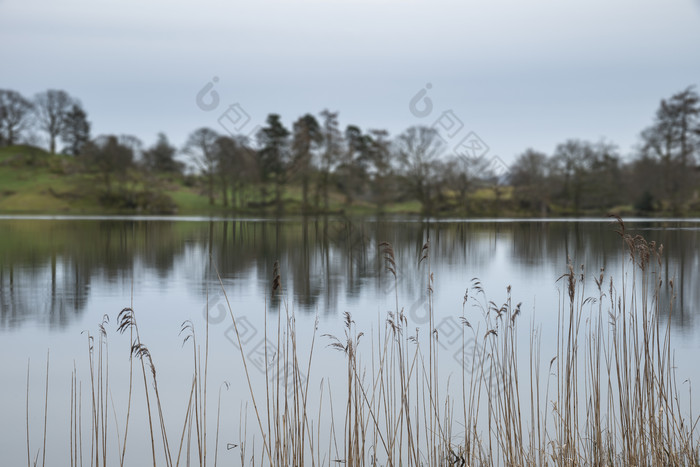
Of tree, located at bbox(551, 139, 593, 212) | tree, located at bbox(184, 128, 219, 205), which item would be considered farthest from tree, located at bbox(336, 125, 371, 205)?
tree, located at bbox(551, 139, 593, 212)

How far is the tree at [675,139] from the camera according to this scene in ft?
204

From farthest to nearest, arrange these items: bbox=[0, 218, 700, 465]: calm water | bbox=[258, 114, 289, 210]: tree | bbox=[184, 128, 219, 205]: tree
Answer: bbox=[184, 128, 219, 205]: tree < bbox=[258, 114, 289, 210]: tree < bbox=[0, 218, 700, 465]: calm water

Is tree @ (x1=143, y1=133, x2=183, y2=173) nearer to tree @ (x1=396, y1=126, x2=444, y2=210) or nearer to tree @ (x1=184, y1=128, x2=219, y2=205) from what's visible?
tree @ (x1=184, y1=128, x2=219, y2=205)

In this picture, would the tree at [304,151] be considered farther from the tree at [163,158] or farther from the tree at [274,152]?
the tree at [163,158]

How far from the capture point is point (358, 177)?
8081 cm

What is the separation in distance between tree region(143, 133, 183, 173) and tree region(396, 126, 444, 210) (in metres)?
34.5

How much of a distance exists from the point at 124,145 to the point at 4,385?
77.9 meters

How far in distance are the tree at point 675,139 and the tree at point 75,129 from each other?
8184cm

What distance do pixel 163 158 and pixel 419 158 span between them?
136 feet

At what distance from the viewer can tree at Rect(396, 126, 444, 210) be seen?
73250 millimetres

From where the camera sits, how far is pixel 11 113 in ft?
338

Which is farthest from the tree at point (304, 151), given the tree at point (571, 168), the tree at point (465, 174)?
the tree at point (571, 168)

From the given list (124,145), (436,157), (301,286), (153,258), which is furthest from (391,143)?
(301,286)

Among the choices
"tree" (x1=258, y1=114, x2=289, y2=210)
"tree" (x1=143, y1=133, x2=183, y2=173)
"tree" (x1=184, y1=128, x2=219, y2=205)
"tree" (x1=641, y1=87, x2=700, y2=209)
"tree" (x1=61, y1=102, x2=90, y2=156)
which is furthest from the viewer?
"tree" (x1=61, y1=102, x2=90, y2=156)
